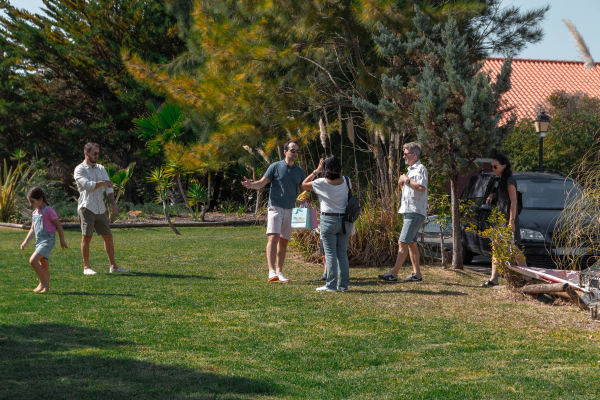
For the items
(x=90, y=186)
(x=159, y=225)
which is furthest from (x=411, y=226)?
(x=159, y=225)

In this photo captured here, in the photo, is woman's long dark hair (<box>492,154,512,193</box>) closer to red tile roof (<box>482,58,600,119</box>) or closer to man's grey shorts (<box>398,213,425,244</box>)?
man's grey shorts (<box>398,213,425,244</box>)

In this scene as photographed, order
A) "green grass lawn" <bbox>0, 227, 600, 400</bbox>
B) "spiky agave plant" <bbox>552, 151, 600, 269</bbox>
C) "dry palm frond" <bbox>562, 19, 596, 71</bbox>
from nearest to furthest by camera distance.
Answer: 1. "green grass lawn" <bbox>0, 227, 600, 400</bbox>
2. "dry palm frond" <bbox>562, 19, 596, 71</bbox>
3. "spiky agave plant" <bbox>552, 151, 600, 269</bbox>

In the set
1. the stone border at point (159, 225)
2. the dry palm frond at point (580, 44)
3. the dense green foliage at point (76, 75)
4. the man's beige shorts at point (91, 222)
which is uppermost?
the dense green foliage at point (76, 75)

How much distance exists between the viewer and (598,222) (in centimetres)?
601

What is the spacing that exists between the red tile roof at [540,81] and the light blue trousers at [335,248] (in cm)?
1952

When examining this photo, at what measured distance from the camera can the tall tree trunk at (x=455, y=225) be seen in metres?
9.00

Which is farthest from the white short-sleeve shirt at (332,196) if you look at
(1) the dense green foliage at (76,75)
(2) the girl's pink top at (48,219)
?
(1) the dense green foliage at (76,75)

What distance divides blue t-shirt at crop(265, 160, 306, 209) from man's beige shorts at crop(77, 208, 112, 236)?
7.66ft

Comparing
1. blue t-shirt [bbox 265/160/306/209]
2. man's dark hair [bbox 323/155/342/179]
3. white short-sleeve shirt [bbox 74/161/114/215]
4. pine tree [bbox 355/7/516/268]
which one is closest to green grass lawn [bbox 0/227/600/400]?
white short-sleeve shirt [bbox 74/161/114/215]

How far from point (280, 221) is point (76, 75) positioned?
21467mm

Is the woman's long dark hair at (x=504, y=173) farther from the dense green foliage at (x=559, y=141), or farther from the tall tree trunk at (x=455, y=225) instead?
the dense green foliage at (x=559, y=141)

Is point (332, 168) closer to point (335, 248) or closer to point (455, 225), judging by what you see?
point (335, 248)

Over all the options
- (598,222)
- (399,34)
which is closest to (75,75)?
(399,34)

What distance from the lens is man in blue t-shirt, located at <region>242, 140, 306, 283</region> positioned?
7898mm
